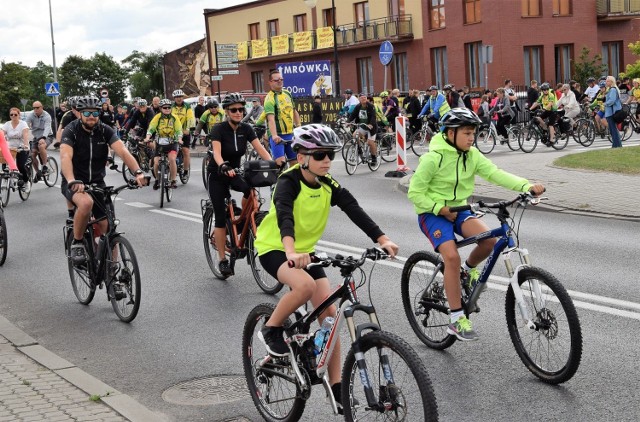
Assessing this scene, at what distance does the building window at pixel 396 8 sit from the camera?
50.9 meters

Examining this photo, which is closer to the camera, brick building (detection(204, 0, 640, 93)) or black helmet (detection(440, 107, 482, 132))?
black helmet (detection(440, 107, 482, 132))

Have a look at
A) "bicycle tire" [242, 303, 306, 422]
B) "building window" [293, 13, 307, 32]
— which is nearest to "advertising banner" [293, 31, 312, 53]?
"building window" [293, 13, 307, 32]

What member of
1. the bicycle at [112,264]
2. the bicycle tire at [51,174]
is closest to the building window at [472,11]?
the bicycle tire at [51,174]

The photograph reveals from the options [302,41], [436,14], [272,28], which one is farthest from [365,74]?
[272,28]

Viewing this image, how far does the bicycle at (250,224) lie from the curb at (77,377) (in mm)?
2344

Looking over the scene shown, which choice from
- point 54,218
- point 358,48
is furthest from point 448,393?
point 358,48

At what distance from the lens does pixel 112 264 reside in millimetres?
8492

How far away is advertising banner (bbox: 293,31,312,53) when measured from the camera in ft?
186

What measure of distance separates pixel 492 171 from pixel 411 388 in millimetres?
2625

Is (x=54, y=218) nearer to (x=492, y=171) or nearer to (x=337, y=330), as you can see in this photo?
(x=492, y=171)

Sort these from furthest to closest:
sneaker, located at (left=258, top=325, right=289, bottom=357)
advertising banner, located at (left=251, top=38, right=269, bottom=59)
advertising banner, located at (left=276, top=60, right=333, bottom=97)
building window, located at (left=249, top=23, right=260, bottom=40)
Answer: building window, located at (left=249, top=23, right=260, bottom=40), advertising banner, located at (left=251, top=38, right=269, bottom=59), advertising banner, located at (left=276, top=60, right=333, bottom=97), sneaker, located at (left=258, top=325, right=289, bottom=357)

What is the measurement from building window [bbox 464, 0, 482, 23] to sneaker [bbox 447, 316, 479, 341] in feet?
134

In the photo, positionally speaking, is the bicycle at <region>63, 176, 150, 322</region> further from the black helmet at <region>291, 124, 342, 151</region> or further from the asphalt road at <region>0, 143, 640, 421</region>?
the black helmet at <region>291, 124, 342, 151</region>

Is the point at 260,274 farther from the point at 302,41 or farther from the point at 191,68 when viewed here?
the point at 191,68
